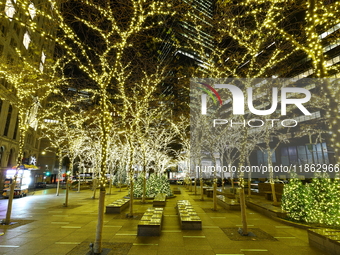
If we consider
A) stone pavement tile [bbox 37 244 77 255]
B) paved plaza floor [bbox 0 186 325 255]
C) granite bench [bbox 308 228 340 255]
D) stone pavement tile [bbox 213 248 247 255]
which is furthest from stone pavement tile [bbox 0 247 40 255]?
granite bench [bbox 308 228 340 255]

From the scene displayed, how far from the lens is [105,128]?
7391 millimetres

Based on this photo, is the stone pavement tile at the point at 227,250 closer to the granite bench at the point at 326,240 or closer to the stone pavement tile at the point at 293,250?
the stone pavement tile at the point at 293,250

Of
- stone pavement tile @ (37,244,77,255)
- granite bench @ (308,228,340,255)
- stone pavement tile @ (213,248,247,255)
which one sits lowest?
stone pavement tile @ (37,244,77,255)

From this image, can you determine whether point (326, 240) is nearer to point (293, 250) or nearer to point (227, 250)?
point (293, 250)

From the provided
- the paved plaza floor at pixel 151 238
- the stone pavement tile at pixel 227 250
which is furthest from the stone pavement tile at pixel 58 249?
the stone pavement tile at pixel 227 250

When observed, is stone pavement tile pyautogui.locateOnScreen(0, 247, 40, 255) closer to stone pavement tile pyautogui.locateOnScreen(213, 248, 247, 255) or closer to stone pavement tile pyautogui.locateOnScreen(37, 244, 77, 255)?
stone pavement tile pyautogui.locateOnScreen(37, 244, 77, 255)

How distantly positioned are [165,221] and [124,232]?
2396 millimetres

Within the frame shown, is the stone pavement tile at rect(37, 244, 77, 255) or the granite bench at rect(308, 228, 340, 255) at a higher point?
the granite bench at rect(308, 228, 340, 255)

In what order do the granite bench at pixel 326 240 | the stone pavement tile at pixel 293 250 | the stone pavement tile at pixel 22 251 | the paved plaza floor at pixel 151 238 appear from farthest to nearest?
1. the paved plaza floor at pixel 151 238
2. the stone pavement tile at pixel 293 250
3. the stone pavement tile at pixel 22 251
4. the granite bench at pixel 326 240

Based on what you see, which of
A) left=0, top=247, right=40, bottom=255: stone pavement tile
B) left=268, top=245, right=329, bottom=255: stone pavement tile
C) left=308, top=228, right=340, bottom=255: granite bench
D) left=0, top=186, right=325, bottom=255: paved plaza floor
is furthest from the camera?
left=0, top=186, right=325, bottom=255: paved plaza floor

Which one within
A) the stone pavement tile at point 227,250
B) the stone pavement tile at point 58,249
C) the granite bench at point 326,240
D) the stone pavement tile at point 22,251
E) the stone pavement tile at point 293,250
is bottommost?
the stone pavement tile at point 22,251

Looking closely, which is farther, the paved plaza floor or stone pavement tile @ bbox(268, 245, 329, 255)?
the paved plaza floor

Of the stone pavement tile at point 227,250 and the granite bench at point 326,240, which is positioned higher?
the granite bench at point 326,240

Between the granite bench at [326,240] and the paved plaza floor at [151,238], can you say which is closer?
the granite bench at [326,240]
